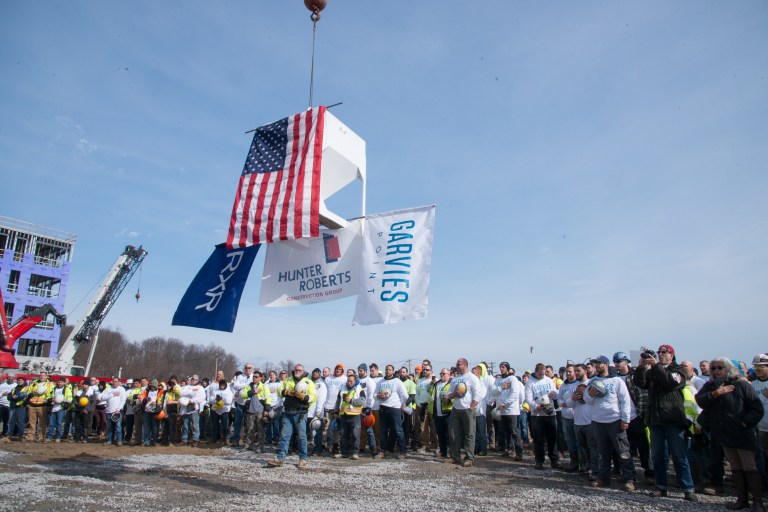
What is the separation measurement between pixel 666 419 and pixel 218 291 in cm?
722

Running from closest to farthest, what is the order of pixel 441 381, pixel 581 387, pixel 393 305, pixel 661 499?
pixel 661 499 < pixel 393 305 < pixel 581 387 < pixel 441 381

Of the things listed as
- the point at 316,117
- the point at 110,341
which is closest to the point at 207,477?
the point at 316,117

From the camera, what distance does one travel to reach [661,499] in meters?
6.47

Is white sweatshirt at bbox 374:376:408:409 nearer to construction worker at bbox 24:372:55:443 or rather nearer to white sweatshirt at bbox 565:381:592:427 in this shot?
white sweatshirt at bbox 565:381:592:427

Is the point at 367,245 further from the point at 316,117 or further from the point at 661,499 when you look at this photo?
the point at 661,499

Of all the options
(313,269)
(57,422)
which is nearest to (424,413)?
(313,269)

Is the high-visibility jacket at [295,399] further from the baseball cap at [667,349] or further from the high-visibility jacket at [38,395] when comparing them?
the high-visibility jacket at [38,395]

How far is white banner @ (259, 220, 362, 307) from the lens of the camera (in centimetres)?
771

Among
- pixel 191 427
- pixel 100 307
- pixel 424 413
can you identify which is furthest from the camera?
pixel 100 307

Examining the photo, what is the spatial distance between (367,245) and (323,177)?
1623 millimetres

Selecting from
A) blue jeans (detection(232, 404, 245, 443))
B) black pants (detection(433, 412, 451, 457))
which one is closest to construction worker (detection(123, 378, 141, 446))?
blue jeans (detection(232, 404, 245, 443))

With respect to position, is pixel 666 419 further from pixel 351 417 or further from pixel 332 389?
pixel 332 389

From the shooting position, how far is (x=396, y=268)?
7.19 m

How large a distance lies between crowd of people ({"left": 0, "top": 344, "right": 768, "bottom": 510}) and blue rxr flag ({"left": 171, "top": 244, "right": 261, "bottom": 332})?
2.02m
